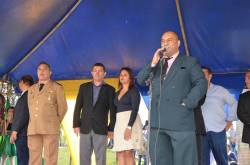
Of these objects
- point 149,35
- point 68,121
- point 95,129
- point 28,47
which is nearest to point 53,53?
point 28,47

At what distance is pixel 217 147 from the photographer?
5625 millimetres

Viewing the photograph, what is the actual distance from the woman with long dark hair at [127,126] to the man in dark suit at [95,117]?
13cm

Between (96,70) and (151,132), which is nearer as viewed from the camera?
(151,132)

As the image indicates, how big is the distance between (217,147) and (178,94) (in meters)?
2.57

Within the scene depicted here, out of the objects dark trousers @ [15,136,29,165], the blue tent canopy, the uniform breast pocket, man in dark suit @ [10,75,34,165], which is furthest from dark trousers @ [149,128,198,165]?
the blue tent canopy

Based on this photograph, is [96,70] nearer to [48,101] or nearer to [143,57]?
[48,101]

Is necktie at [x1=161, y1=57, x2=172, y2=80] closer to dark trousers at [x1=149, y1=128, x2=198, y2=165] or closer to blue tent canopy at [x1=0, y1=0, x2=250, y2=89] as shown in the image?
dark trousers at [x1=149, y1=128, x2=198, y2=165]

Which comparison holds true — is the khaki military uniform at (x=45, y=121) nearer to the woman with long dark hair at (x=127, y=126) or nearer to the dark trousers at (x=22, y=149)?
the dark trousers at (x=22, y=149)

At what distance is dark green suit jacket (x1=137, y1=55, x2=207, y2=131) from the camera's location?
3287mm

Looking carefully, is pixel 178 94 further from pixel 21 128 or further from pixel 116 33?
pixel 116 33

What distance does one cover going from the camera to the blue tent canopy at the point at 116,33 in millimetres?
6066

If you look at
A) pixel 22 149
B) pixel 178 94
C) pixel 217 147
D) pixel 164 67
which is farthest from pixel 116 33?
pixel 178 94

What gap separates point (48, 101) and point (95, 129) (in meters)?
0.73

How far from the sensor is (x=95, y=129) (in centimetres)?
533
